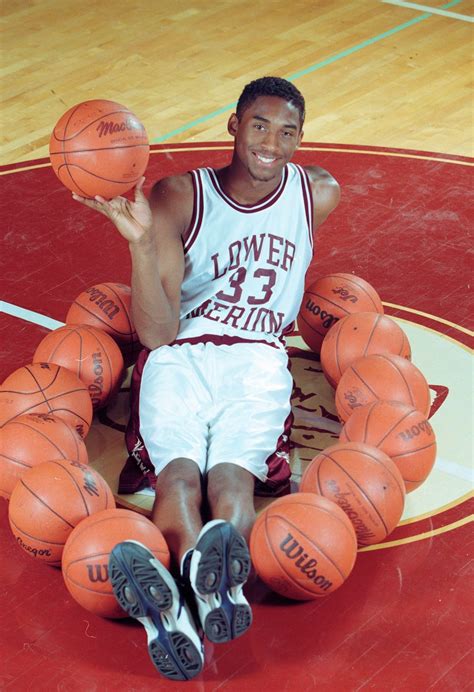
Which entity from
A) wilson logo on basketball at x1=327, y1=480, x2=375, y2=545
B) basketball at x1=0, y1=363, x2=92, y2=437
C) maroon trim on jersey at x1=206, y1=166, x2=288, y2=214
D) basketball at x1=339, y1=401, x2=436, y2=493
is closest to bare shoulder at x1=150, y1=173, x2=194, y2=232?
maroon trim on jersey at x1=206, y1=166, x2=288, y2=214

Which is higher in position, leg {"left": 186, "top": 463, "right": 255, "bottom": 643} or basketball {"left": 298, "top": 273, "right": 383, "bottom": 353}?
leg {"left": 186, "top": 463, "right": 255, "bottom": 643}

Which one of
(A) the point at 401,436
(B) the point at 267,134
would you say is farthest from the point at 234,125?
(A) the point at 401,436

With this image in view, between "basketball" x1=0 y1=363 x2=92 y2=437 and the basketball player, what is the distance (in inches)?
10.7

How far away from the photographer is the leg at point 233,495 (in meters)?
4.35

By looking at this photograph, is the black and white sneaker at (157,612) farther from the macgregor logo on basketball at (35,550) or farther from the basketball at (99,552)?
the macgregor logo on basketball at (35,550)

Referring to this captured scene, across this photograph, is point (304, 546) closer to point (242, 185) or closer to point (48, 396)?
point (48, 396)

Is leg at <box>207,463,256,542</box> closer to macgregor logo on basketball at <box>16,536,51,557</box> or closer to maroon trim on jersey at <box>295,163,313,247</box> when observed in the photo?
macgregor logo on basketball at <box>16,536,51,557</box>

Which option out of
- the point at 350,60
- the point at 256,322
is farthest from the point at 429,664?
the point at 350,60

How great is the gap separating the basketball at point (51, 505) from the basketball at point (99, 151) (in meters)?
1.23

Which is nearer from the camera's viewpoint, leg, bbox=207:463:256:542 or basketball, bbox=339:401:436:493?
leg, bbox=207:463:256:542

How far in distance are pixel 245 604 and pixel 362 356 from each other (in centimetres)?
166

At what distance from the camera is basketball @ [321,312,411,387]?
524cm

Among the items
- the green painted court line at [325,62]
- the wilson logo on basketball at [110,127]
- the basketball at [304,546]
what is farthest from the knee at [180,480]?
the green painted court line at [325,62]

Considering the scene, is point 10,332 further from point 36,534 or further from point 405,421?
point 405,421
